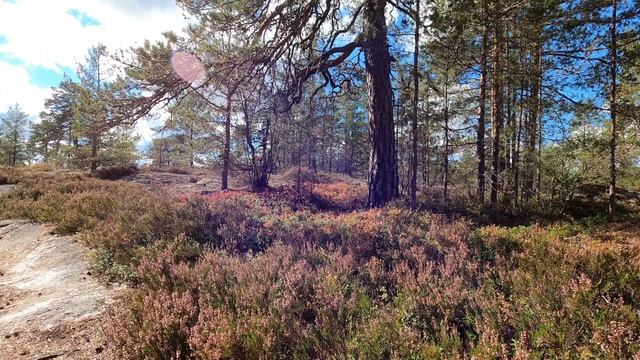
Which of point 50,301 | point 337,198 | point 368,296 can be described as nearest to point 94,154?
point 337,198

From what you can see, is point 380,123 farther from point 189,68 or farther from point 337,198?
point 337,198

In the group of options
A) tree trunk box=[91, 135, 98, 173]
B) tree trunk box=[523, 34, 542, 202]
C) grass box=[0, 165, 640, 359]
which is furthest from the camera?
tree trunk box=[91, 135, 98, 173]

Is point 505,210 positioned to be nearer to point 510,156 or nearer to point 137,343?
point 510,156

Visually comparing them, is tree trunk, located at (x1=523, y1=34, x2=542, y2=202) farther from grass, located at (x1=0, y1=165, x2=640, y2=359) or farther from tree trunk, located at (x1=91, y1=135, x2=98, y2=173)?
tree trunk, located at (x1=91, y1=135, x2=98, y2=173)

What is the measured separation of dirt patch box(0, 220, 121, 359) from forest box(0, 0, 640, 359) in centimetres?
25

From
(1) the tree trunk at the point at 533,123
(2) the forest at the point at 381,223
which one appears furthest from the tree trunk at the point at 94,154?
(1) the tree trunk at the point at 533,123

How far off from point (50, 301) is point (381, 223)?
16.5ft

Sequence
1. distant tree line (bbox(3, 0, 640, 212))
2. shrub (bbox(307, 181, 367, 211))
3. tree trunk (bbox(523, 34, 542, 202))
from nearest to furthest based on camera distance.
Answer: distant tree line (bbox(3, 0, 640, 212)), tree trunk (bbox(523, 34, 542, 202)), shrub (bbox(307, 181, 367, 211))

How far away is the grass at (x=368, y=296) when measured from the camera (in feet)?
8.23

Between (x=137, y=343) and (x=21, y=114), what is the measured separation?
57.5 m

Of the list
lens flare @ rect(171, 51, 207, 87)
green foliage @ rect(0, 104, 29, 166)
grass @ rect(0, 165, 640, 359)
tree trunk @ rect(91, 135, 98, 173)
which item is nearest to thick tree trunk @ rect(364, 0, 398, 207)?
grass @ rect(0, 165, 640, 359)

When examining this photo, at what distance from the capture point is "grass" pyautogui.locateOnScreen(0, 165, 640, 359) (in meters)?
2.51

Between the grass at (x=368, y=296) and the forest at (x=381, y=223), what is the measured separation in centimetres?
2

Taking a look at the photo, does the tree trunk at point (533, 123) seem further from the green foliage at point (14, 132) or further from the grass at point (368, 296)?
the green foliage at point (14, 132)
